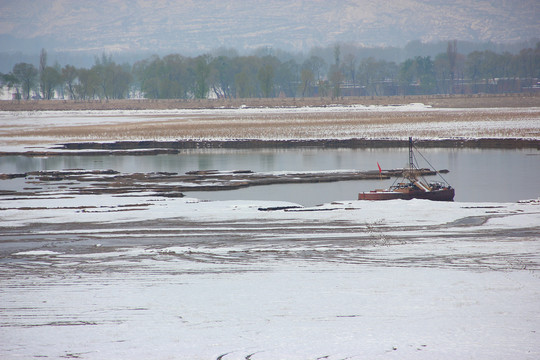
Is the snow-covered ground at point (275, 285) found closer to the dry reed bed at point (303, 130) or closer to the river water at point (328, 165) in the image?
the river water at point (328, 165)

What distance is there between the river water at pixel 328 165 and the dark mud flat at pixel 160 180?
0.78 meters

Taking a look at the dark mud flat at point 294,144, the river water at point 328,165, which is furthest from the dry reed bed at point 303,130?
the river water at point 328,165

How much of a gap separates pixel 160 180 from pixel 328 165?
1244cm

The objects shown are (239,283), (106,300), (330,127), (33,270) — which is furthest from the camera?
(330,127)

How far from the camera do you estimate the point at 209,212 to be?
23.6 metres

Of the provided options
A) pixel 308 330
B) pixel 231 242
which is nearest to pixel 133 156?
pixel 231 242

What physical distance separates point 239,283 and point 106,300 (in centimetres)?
270

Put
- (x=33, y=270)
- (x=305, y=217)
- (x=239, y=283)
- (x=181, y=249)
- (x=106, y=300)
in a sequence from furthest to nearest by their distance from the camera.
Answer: (x=305, y=217) < (x=181, y=249) < (x=33, y=270) < (x=239, y=283) < (x=106, y=300)

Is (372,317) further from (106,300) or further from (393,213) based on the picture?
(393,213)

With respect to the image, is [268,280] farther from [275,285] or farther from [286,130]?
[286,130]

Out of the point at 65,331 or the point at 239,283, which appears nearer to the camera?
the point at 65,331

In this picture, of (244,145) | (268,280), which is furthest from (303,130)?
(268,280)

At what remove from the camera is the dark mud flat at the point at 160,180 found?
99.0 ft

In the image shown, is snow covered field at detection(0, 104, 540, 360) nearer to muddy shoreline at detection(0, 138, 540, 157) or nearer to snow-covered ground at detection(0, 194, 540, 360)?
snow-covered ground at detection(0, 194, 540, 360)
